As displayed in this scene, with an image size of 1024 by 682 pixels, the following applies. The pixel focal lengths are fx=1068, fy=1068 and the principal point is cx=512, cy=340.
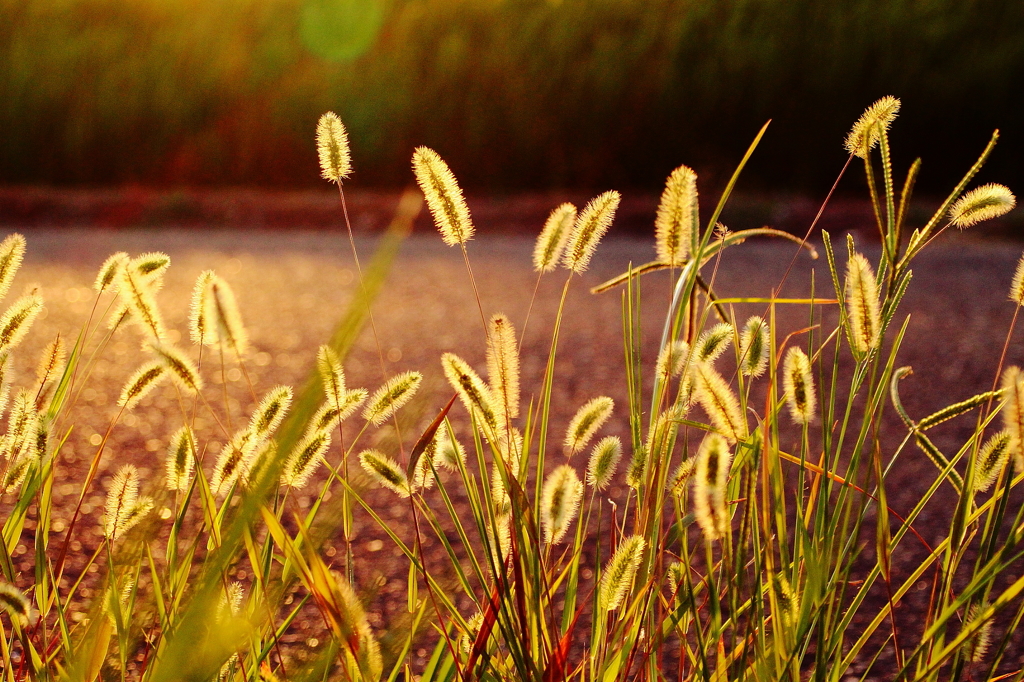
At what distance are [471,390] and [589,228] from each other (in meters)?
0.20

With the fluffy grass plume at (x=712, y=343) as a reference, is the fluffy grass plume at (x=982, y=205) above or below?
above

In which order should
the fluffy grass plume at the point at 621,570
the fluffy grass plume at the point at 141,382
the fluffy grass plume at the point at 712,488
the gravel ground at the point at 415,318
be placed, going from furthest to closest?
the gravel ground at the point at 415,318 → the fluffy grass plume at the point at 141,382 → the fluffy grass plume at the point at 621,570 → the fluffy grass plume at the point at 712,488

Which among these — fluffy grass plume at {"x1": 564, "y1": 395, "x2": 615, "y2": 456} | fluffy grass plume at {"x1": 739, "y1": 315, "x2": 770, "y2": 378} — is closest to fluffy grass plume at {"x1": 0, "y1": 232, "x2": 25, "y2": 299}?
fluffy grass plume at {"x1": 564, "y1": 395, "x2": 615, "y2": 456}

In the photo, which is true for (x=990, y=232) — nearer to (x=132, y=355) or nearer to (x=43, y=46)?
(x=132, y=355)

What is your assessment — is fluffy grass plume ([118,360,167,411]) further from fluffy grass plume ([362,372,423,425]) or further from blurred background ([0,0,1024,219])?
blurred background ([0,0,1024,219])

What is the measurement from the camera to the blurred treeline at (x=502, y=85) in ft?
20.0

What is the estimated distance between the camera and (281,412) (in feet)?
2.87

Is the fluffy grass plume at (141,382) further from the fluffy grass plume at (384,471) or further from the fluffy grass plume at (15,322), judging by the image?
the fluffy grass plume at (384,471)

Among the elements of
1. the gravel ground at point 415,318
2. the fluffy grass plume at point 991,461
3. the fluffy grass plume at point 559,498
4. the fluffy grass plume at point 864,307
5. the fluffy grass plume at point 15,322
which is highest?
the fluffy grass plume at point 864,307

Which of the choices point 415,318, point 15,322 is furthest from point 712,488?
point 415,318

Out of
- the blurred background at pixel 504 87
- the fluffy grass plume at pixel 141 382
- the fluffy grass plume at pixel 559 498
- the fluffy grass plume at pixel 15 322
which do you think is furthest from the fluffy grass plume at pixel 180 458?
the blurred background at pixel 504 87

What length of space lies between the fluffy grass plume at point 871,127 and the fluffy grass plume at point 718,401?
0.26 meters

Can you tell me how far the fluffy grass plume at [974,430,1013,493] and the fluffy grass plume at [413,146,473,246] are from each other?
479mm

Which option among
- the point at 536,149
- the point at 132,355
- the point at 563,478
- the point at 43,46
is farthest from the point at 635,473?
the point at 43,46
